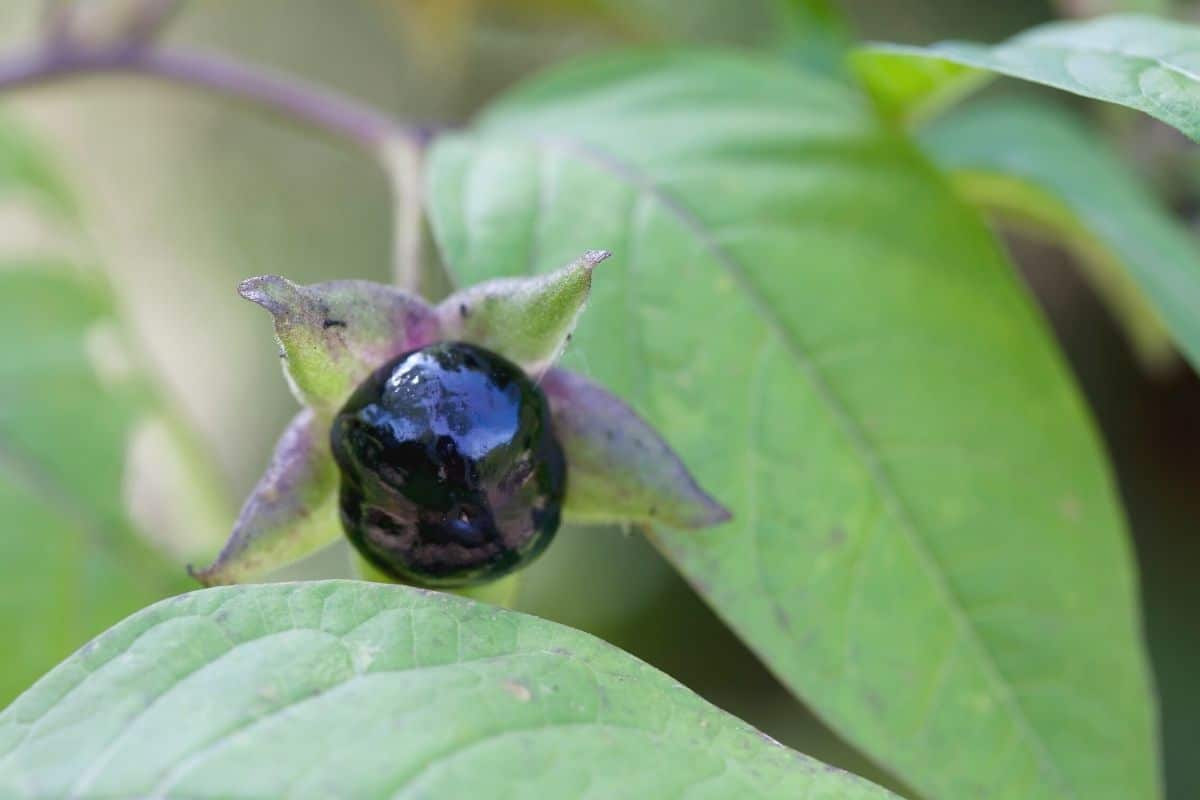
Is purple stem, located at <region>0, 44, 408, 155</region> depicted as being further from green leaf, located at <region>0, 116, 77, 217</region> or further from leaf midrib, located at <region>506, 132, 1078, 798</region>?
leaf midrib, located at <region>506, 132, 1078, 798</region>

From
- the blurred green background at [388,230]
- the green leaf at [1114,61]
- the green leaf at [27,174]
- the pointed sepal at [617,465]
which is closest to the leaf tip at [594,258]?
the pointed sepal at [617,465]

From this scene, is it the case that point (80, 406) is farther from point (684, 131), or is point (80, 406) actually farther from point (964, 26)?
point (964, 26)

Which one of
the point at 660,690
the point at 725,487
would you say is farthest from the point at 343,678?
the point at 725,487

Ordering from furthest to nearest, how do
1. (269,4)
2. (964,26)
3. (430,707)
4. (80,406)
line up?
(269,4)
(964,26)
(80,406)
(430,707)

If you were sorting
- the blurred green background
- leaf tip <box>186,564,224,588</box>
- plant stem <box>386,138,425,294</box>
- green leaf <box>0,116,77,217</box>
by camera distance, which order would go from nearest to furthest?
leaf tip <box>186,564,224,588</box>, plant stem <box>386,138,425,294</box>, green leaf <box>0,116,77,217</box>, the blurred green background

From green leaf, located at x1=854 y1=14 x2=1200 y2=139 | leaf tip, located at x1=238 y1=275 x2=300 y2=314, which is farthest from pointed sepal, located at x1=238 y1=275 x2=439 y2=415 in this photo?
green leaf, located at x1=854 y1=14 x2=1200 y2=139

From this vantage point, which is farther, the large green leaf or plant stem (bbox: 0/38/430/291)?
plant stem (bbox: 0/38/430/291)
